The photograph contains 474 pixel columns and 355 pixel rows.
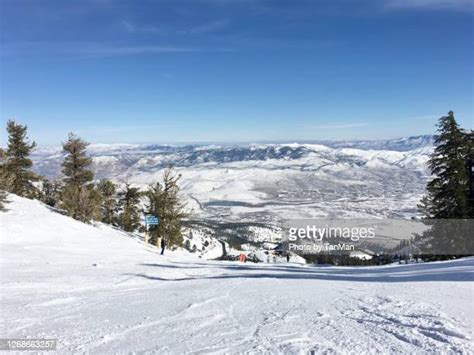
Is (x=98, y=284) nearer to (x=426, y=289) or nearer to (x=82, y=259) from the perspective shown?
(x=82, y=259)

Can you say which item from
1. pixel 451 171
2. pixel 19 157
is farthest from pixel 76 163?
pixel 451 171

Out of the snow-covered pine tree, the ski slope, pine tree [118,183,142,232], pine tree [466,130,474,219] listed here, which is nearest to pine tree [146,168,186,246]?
pine tree [118,183,142,232]

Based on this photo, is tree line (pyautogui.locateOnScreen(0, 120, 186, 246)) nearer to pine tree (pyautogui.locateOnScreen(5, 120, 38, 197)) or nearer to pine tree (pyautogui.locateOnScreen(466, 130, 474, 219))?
pine tree (pyautogui.locateOnScreen(5, 120, 38, 197))

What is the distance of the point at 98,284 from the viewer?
12.6m

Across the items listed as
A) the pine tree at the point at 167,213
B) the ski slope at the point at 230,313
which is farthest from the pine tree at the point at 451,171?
the pine tree at the point at 167,213

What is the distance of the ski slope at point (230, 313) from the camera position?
20.3 feet

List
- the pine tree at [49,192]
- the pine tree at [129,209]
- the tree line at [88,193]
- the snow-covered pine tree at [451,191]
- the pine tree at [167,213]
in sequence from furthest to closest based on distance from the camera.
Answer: the pine tree at [49,192] → the pine tree at [129,209] → the pine tree at [167,213] → the tree line at [88,193] → the snow-covered pine tree at [451,191]

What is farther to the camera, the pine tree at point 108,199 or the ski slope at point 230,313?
the pine tree at point 108,199

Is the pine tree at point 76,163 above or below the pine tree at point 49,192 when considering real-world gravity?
above

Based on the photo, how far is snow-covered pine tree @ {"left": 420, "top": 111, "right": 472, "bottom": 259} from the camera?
2630 centimetres

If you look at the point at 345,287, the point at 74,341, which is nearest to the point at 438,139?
the point at 345,287

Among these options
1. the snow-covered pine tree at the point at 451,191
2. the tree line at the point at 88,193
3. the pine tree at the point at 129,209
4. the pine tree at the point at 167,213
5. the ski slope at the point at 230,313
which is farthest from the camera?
the pine tree at the point at 129,209

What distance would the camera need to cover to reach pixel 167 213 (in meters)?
35.9

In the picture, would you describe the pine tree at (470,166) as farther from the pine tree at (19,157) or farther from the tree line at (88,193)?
the pine tree at (19,157)
